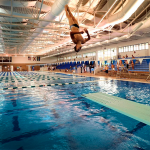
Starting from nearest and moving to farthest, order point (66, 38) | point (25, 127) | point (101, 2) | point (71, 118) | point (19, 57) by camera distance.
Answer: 1. point (25, 127)
2. point (71, 118)
3. point (101, 2)
4. point (66, 38)
5. point (19, 57)

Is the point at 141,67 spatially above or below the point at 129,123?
above

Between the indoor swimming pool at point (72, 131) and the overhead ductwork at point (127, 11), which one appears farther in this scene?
the overhead ductwork at point (127, 11)

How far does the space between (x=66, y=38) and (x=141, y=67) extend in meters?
9.32

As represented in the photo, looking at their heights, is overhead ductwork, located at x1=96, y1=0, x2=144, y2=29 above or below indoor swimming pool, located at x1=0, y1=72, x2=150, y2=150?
above

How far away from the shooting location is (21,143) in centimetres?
212

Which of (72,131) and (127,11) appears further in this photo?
(127,11)

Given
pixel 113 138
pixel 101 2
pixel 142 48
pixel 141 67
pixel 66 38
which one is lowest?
pixel 113 138

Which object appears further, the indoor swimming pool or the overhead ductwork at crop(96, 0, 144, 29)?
the overhead ductwork at crop(96, 0, 144, 29)

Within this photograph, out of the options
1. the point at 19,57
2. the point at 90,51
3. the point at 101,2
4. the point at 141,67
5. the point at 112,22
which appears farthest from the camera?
the point at 19,57

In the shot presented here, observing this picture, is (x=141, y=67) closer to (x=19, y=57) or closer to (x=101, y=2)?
(x=101, y=2)

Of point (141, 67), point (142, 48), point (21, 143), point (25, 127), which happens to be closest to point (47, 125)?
point (25, 127)

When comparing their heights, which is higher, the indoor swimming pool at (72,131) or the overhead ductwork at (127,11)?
the overhead ductwork at (127,11)

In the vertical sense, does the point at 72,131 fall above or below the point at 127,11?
below

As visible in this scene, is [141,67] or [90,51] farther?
[90,51]
